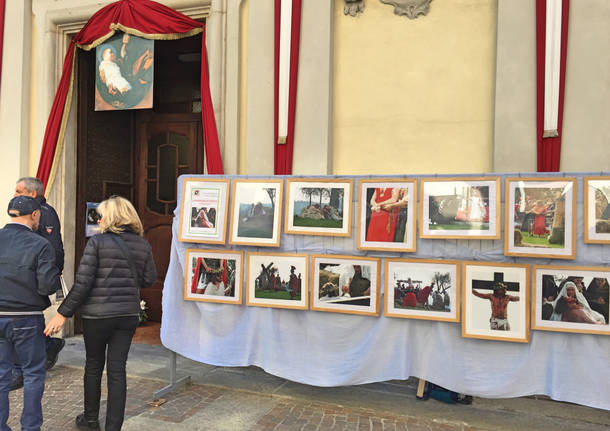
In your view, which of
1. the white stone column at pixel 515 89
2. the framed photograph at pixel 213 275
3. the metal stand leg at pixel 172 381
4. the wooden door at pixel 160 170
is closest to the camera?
the framed photograph at pixel 213 275

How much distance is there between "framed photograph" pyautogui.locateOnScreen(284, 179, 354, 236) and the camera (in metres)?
3.78

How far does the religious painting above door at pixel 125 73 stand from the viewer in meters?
5.77

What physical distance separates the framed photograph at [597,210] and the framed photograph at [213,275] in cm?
267

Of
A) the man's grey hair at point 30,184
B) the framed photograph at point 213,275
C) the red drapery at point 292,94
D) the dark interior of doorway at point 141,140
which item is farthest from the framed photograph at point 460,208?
the dark interior of doorway at point 141,140

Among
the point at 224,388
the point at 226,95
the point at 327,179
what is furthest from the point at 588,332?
the point at 226,95

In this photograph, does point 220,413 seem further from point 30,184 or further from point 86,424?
point 30,184

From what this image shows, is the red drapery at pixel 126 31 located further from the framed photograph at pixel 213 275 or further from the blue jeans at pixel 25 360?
the blue jeans at pixel 25 360

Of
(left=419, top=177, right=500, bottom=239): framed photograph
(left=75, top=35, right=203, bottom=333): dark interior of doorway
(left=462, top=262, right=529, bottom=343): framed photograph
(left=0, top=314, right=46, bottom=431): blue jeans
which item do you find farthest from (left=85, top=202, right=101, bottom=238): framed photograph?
(left=462, top=262, right=529, bottom=343): framed photograph

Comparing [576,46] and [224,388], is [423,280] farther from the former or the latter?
[576,46]

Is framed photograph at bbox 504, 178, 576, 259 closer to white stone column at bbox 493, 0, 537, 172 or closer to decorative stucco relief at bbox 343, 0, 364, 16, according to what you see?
white stone column at bbox 493, 0, 537, 172

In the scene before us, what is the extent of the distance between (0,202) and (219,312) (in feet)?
14.7

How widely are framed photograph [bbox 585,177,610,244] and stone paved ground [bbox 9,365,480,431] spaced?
5.74ft

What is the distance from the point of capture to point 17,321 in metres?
2.98

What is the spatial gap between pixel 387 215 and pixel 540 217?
1.09 meters
